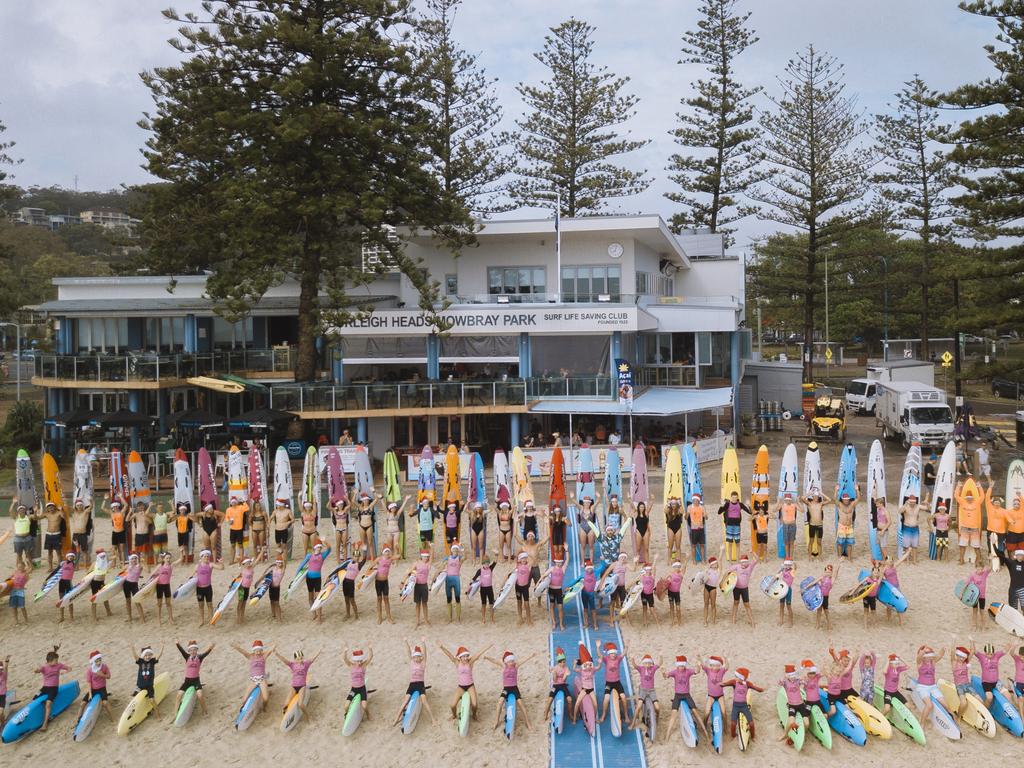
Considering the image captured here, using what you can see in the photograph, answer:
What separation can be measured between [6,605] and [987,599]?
1575cm

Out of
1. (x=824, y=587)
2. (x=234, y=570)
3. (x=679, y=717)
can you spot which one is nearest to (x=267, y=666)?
(x=234, y=570)

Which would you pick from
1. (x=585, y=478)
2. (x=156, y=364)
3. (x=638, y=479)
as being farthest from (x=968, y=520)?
(x=156, y=364)

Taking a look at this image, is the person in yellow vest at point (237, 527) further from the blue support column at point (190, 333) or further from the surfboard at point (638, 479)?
the blue support column at point (190, 333)

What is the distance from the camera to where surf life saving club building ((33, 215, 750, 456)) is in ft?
76.0

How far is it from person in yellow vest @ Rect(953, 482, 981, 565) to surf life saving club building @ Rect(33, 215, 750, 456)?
8539 mm

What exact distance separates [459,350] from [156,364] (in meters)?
8.37

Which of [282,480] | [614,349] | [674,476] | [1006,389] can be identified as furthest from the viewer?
[1006,389]

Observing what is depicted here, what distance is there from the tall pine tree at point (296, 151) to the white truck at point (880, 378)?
18.2 meters

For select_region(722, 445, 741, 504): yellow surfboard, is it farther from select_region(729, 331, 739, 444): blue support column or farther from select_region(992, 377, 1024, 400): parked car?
select_region(992, 377, 1024, 400): parked car

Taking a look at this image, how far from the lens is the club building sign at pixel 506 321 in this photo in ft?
77.7

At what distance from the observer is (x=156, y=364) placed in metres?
22.8

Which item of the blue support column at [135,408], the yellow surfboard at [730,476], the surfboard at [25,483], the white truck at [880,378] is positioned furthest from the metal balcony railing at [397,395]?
the white truck at [880,378]

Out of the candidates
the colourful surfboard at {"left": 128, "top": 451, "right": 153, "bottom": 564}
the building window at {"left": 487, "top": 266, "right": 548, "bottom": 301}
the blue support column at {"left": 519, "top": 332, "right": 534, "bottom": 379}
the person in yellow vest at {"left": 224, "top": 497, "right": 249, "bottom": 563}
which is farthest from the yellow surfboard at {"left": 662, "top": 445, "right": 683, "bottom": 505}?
the building window at {"left": 487, "top": 266, "right": 548, "bottom": 301}

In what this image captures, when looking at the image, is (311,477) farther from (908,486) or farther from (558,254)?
(908,486)
